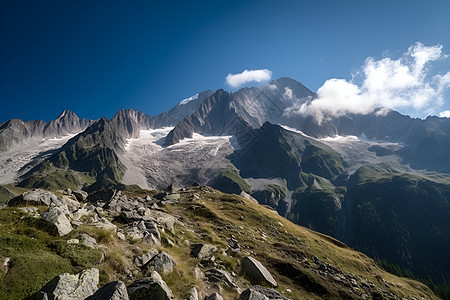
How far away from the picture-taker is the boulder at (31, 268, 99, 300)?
8.74m

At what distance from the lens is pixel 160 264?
46.7 ft

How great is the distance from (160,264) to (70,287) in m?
5.53

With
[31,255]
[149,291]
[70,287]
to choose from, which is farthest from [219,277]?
[31,255]

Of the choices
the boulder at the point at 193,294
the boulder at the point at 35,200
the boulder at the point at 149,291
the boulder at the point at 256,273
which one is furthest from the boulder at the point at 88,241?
the boulder at the point at 256,273

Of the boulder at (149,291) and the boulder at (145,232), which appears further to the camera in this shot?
the boulder at (145,232)

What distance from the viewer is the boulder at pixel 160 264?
13750 mm

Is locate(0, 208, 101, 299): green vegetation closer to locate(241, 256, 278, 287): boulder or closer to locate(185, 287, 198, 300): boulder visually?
locate(185, 287, 198, 300): boulder

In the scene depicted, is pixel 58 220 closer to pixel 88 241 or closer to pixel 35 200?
pixel 88 241

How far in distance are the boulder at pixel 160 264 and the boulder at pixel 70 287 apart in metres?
3.43

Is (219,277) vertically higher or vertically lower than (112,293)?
lower

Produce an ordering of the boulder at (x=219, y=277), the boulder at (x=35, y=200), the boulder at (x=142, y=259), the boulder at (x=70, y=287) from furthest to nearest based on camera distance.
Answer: the boulder at (x=35, y=200) < the boulder at (x=219, y=277) < the boulder at (x=142, y=259) < the boulder at (x=70, y=287)

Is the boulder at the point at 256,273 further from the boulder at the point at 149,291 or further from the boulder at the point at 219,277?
the boulder at the point at 149,291

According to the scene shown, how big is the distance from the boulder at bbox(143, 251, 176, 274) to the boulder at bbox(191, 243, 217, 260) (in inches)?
178

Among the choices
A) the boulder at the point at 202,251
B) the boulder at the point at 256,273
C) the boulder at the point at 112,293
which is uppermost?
the boulder at the point at 112,293
